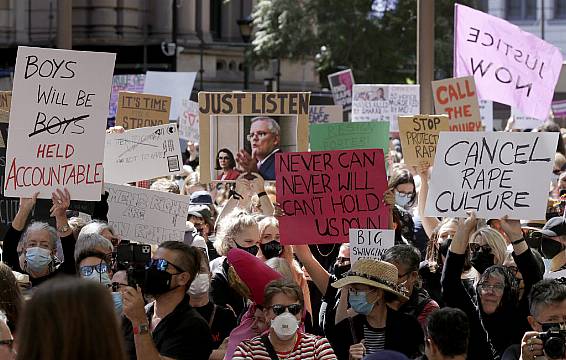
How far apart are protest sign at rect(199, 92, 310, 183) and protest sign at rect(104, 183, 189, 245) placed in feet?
5.36

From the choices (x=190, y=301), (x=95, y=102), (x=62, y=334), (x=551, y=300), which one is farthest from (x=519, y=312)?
(x=62, y=334)

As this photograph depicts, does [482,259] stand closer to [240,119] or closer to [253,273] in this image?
[253,273]

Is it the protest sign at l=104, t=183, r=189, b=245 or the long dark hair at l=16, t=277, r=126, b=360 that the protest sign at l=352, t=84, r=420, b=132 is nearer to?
the protest sign at l=104, t=183, r=189, b=245

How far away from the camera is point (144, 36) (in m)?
44.4

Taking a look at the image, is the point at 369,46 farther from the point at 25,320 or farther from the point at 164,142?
the point at 25,320

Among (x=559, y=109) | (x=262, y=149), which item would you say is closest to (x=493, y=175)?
(x=262, y=149)

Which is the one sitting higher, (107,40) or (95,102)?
(107,40)

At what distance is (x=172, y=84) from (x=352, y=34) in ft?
69.4

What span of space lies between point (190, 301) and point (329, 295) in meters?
0.85

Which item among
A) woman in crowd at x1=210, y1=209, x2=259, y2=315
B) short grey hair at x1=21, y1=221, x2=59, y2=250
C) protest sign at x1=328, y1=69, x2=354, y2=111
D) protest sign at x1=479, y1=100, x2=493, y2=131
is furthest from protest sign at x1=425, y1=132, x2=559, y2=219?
protest sign at x1=328, y1=69, x2=354, y2=111

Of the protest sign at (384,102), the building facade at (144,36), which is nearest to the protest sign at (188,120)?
the protest sign at (384,102)

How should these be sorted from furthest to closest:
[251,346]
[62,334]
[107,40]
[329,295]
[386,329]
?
[107,40] < [329,295] < [386,329] < [251,346] < [62,334]

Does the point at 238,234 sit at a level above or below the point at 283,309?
above

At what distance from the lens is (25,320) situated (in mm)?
3613
